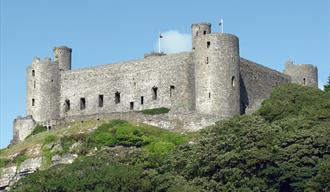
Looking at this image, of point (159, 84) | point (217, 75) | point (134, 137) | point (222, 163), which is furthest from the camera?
point (159, 84)

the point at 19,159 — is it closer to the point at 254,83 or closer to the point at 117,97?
the point at 117,97

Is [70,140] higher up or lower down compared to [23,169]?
higher up

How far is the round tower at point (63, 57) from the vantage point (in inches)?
3991

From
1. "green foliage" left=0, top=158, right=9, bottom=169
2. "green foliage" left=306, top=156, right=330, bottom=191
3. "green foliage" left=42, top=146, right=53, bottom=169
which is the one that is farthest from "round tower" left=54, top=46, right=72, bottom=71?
"green foliage" left=306, top=156, right=330, bottom=191

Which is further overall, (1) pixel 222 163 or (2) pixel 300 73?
(2) pixel 300 73

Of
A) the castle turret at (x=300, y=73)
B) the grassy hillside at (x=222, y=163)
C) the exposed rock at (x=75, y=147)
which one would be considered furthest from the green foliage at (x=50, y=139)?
the castle turret at (x=300, y=73)

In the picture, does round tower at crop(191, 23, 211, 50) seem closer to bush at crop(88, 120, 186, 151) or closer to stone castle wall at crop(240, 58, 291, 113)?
stone castle wall at crop(240, 58, 291, 113)

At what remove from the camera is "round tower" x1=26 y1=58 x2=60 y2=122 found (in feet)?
327

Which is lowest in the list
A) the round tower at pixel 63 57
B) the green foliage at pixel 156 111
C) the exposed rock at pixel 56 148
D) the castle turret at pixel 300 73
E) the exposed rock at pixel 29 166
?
the exposed rock at pixel 29 166

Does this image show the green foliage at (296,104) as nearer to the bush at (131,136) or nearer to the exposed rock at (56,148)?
the bush at (131,136)

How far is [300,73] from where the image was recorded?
4195 inches

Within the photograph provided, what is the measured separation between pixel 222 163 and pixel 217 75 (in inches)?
624

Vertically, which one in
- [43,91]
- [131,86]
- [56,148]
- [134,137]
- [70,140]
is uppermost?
[131,86]

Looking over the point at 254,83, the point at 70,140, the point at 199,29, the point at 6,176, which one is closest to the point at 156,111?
the point at 199,29
